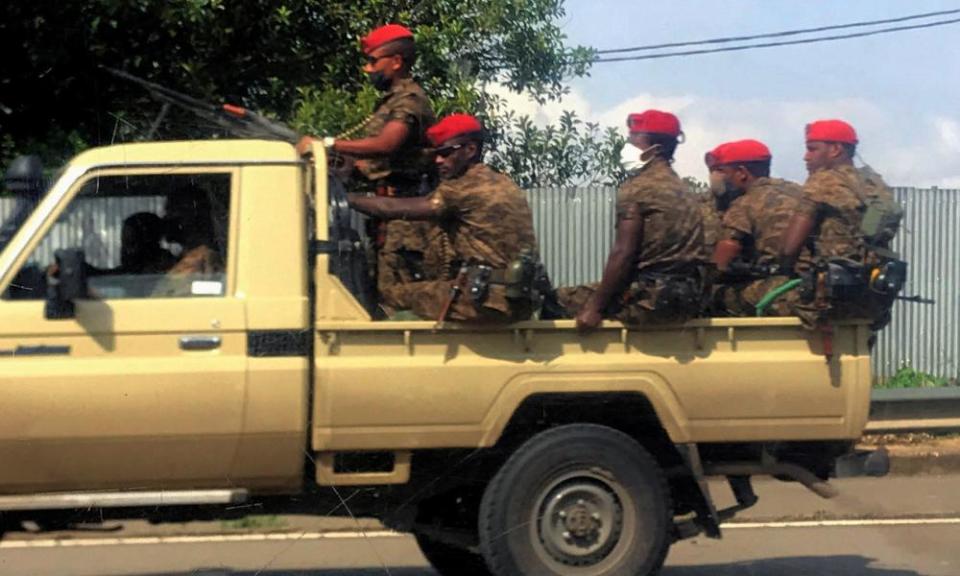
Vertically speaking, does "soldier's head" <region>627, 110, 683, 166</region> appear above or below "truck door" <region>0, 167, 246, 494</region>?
above

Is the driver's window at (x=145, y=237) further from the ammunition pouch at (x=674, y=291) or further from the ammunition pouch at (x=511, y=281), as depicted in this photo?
the ammunition pouch at (x=674, y=291)

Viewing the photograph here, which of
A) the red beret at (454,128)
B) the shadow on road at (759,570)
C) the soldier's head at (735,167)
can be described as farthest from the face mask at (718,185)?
the shadow on road at (759,570)

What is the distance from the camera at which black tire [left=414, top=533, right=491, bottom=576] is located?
671 cm

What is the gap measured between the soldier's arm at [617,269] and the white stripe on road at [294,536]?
10.2 ft

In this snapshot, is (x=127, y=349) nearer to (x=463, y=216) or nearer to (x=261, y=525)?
(x=463, y=216)

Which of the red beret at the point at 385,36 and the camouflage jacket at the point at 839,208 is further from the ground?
the red beret at the point at 385,36

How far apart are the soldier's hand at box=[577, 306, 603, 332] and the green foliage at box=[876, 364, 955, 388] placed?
26.0 feet

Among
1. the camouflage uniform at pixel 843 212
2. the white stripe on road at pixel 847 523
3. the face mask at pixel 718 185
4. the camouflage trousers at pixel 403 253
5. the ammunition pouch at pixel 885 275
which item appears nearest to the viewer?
the ammunition pouch at pixel 885 275

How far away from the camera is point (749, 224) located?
6.84 metres

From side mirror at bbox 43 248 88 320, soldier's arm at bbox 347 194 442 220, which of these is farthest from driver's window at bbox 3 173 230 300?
soldier's arm at bbox 347 194 442 220

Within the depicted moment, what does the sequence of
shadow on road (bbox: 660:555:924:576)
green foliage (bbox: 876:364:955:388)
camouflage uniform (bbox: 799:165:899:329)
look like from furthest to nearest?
green foliage (bbox: 876:364:955:388) → shadow on road (bbox: 660:555:924:576) → camouflage uniform (bbox: 799:165:899:329)

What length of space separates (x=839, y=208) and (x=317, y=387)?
2545 millimetres

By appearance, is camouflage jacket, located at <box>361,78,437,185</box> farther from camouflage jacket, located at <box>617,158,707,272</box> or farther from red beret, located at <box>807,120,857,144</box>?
red beret, located at <box>807,120,857,144</box>

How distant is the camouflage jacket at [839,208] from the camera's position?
6.19 meters
